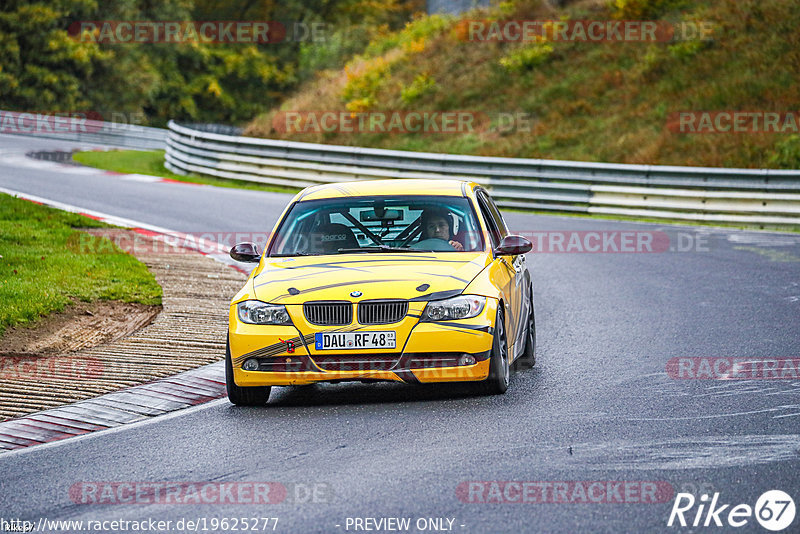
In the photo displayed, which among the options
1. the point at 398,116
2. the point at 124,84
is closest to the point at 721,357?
the point at 398,116

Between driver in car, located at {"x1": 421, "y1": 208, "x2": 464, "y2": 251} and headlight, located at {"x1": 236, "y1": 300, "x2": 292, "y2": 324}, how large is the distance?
1581mm

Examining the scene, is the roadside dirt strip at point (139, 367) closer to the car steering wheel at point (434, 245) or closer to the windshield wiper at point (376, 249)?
the windshield wiper at point (376, 249)

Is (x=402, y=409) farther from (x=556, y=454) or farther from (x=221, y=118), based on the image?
(x=221, y=118)

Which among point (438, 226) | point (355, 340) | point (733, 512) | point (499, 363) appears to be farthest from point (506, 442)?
point (438, 226)

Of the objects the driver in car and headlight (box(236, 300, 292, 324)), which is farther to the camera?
the driver in car

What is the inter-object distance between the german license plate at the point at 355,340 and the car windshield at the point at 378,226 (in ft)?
3.86

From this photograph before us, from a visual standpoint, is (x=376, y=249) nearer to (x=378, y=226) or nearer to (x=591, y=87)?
(x=378, y=226)

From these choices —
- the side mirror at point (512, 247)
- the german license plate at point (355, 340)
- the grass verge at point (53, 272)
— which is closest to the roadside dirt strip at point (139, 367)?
the grass verge at point (53, 272)

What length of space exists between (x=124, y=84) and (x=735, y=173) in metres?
38.2

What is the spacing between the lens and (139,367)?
9.91 meters

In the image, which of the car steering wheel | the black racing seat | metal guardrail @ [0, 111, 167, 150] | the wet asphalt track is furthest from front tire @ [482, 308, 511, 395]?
metal guardrail @ [0, 111, 167, 150]

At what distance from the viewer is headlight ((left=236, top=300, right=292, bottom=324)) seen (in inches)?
336

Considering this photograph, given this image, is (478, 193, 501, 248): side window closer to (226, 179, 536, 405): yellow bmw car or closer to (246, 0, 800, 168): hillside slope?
(226, 179, 536, 405): yellow bmw car

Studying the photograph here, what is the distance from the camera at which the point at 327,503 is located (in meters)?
6.07
